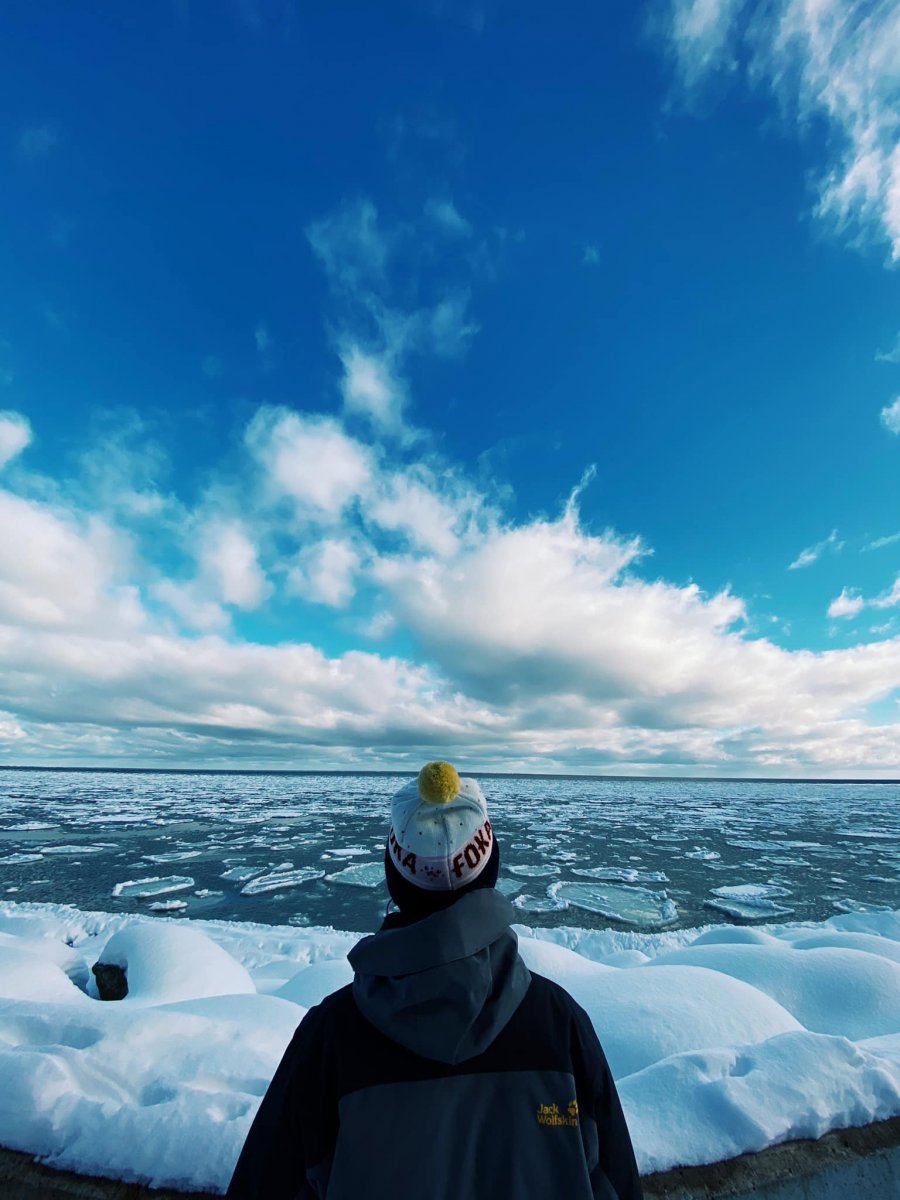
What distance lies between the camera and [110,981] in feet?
16.0

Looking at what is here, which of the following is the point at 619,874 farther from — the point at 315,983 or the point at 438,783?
the point at 438,783

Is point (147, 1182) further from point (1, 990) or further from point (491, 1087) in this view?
point (1, 990)

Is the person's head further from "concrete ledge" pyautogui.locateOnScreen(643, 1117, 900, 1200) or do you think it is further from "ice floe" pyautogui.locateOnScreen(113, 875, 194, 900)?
"ice floe" pyautogui.locateOnScreen(113, 875, 194, 900)

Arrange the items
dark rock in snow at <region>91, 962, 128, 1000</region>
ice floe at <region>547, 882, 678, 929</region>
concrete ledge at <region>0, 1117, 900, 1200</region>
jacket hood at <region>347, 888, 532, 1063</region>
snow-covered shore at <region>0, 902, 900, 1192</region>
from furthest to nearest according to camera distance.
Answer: ice floe at <region>547, 882, 678, 929</region> < dark rock in snow at <region>91, 962, 128, 1000</region> < snow-covered shore at <region>0, 902, 900, 1192</region> < concrete ledge at <region>0, 1117, 900, 1200</region> < jacket hood at <region>347, 888, 532, 1063</region>

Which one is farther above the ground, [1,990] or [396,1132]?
[396,1132]

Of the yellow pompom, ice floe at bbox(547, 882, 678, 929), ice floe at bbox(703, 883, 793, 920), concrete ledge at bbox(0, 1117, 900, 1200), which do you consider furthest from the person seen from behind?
ice floe at bbox(703, 883, 793, 920)

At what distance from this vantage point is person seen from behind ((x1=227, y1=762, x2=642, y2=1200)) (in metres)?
1.01

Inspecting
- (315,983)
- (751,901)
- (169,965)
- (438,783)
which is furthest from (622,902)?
(438,783)

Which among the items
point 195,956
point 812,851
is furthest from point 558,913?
point 812,851

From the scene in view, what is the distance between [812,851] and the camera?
17578 millimetres

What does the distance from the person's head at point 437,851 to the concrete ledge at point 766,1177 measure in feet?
5.27

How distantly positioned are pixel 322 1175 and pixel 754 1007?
3698 millimetres

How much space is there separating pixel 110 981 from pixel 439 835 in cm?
543

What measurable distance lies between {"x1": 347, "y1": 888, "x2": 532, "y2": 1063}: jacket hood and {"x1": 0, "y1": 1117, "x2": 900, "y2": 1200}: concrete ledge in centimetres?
159
